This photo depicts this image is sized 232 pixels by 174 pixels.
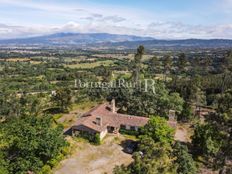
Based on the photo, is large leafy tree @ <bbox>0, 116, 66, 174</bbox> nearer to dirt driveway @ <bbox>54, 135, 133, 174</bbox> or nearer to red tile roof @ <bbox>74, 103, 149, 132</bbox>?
dirt driveway @ <bbox>54, 135, 133, 174</bbox>

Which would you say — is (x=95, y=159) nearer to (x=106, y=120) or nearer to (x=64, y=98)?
(x=106, y=120)

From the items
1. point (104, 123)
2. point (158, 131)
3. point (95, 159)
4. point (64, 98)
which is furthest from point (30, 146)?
point (64, 98)

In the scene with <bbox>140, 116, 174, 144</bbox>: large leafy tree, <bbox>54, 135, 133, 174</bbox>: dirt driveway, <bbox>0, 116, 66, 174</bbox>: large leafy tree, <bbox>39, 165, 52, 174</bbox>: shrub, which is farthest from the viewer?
<bbox>140, 116, 174, 144</bbox>: large leafy tree

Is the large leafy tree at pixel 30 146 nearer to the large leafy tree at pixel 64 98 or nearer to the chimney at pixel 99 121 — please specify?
the chimney at pixel 99 121

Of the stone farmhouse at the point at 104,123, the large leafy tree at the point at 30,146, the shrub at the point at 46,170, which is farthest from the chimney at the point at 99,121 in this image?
the shrub at the point at 46,170

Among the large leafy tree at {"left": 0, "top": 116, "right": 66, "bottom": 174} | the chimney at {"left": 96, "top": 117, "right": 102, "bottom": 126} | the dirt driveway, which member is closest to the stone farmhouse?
the chimney at {"left": 96, "top": 117, "right": 102, "bottom": 126}

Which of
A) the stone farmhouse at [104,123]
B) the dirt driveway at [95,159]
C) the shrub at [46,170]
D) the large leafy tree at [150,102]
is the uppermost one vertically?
the large leafy tree at [150,102]

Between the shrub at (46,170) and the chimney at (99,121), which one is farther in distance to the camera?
the chimney at (99,121)

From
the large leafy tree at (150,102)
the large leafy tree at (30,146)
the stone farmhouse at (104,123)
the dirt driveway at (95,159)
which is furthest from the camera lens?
the large leafy tree at (150,102)

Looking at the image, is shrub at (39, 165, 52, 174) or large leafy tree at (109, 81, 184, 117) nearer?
shrub at (39, 165, 52, 174)
